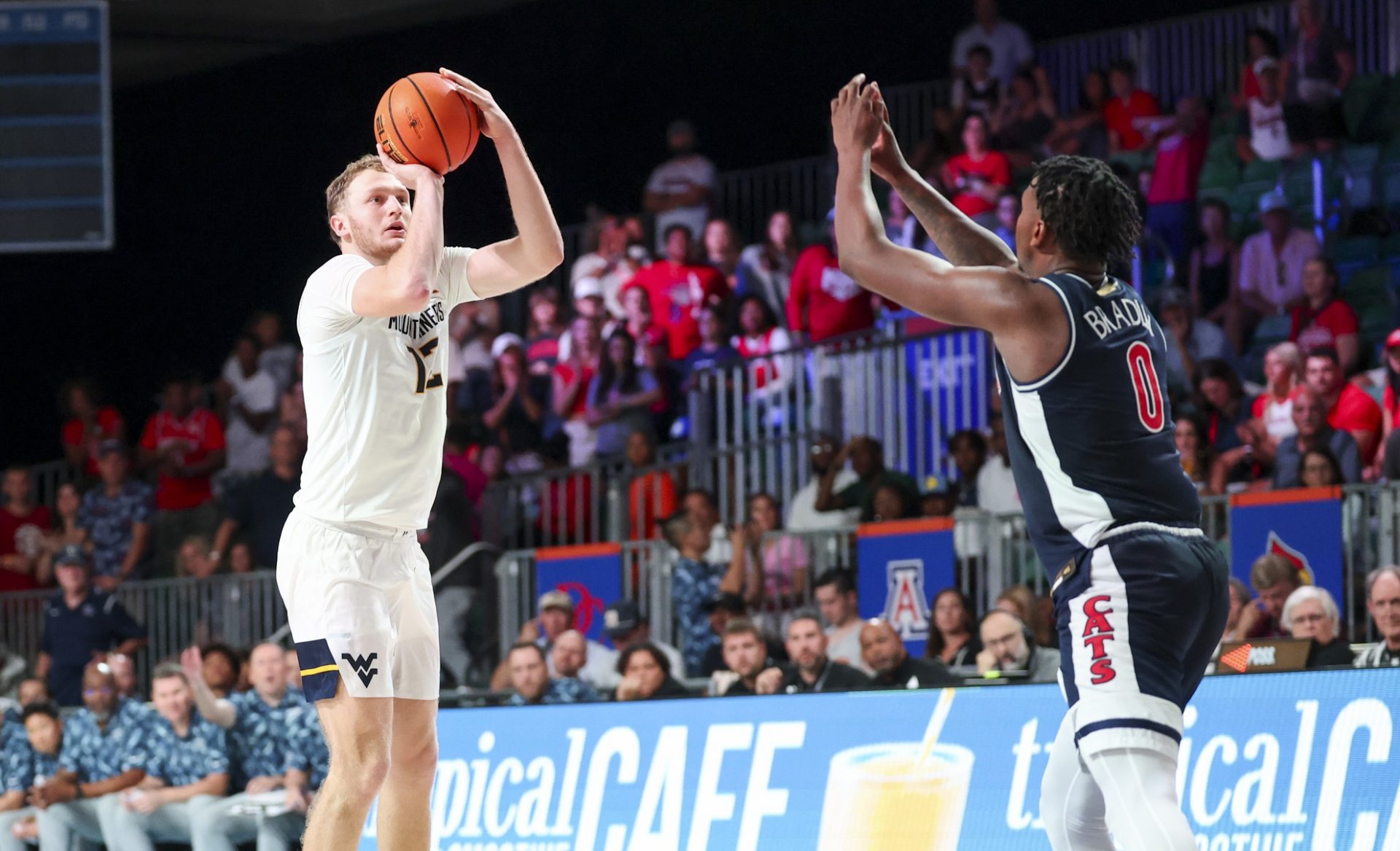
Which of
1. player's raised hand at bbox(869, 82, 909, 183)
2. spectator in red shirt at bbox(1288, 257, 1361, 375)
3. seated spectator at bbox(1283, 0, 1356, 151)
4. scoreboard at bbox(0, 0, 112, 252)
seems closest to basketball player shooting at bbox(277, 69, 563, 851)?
player's raised hand at bbox(869, 82, 909, 183)

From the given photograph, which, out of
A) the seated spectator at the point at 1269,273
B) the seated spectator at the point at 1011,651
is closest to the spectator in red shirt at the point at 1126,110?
the seated spectator at the point at 1269,273

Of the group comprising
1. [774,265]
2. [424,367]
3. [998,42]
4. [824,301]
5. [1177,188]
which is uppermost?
[998,42]

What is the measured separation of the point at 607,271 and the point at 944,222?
9.61 metres

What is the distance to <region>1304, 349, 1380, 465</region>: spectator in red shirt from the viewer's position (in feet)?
32.5

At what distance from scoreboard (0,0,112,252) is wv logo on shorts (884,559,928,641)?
545cm

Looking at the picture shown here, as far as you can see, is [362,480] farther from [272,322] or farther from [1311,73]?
[272,322]

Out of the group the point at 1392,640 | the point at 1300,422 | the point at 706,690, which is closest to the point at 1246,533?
the point at 1300,422

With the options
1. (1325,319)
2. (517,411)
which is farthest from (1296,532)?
(517,411)

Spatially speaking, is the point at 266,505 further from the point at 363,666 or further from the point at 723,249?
the point at 363,666

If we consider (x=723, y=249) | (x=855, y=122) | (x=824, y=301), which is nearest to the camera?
(x=855, y=122)

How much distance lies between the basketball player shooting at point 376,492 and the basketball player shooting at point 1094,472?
1.35 meters

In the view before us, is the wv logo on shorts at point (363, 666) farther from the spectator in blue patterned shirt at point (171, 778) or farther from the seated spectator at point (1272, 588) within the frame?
the spectator in blue patterned shirt at point (171, 778)

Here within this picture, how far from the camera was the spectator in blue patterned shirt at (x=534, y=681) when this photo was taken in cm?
952

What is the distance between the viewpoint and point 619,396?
13094mm
